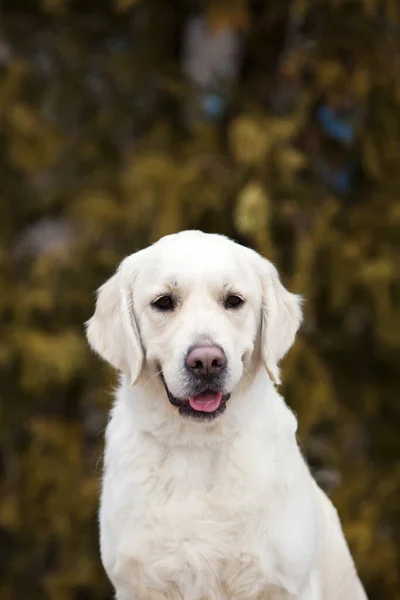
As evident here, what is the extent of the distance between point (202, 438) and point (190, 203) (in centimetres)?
282

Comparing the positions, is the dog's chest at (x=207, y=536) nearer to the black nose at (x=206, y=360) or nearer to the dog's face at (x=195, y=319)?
the dog's face at (x=195, y=319)

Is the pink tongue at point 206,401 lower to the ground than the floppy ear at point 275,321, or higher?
lower

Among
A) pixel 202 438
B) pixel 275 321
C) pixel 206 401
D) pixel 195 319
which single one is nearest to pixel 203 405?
pixel 206 401

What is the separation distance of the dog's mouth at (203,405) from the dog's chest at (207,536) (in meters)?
0.21

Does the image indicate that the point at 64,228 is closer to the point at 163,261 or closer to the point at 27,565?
the point at 27,565

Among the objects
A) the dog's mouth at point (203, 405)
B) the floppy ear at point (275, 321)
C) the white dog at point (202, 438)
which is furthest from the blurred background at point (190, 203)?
the dog's mouth at point (203, 405)

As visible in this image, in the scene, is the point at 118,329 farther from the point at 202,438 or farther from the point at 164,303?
the point at 202,438

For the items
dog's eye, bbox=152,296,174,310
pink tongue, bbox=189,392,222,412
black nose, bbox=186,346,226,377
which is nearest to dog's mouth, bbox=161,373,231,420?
pink tongue, bbox=189,392,222,412

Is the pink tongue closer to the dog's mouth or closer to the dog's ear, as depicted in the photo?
the dog's mouth

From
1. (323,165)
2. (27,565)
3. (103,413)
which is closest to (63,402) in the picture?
(103,413)

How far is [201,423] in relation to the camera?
3291mm

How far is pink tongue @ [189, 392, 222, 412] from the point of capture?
3.22 meters

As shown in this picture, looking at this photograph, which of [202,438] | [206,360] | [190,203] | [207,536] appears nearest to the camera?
[206,360]

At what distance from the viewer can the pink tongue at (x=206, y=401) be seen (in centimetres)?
322
